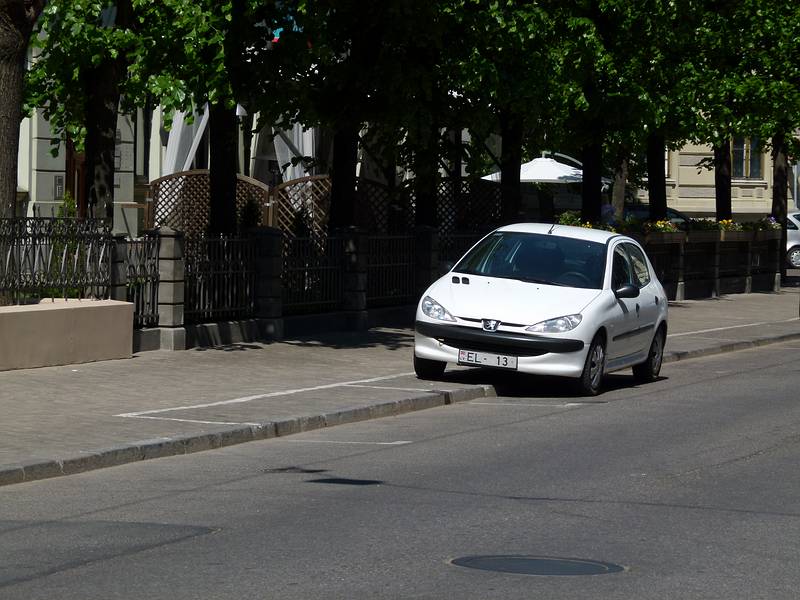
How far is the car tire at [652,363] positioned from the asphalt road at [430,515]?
3890 millimetres

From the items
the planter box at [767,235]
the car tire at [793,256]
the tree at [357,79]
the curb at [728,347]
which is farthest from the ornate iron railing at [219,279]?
the car tire at [793,256]

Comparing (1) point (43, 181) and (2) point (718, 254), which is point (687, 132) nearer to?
(2) point (718, 254)

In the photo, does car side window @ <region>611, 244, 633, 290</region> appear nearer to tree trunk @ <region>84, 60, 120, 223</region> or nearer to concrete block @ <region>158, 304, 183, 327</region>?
concrete block @ <region>158, 304, 183, 327</region>

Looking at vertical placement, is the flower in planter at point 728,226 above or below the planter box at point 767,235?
above

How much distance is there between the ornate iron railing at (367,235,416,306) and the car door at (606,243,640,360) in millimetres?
6181

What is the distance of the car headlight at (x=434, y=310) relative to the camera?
16188mm

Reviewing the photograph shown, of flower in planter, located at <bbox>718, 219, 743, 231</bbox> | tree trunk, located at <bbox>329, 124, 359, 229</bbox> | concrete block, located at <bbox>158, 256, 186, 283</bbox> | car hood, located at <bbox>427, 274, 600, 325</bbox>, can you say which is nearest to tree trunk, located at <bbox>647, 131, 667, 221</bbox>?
flower in planter, located at <bbox>718, 219, 743, 231</bbox>

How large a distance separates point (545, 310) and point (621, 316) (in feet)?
4.59

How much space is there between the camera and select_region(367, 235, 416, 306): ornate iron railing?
77.4ft

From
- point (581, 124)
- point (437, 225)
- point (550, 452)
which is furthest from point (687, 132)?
point (550, 452)

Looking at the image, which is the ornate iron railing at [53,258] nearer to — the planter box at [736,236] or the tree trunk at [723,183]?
the planter box at [736,236]

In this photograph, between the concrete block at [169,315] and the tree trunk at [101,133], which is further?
the tree trunk at [101,133]

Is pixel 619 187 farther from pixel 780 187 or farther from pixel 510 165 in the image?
pixel 510 165

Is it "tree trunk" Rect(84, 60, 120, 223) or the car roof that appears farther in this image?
"tree trunk" Rect(84, 60, 120, 223)
